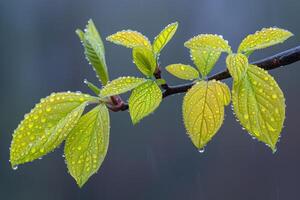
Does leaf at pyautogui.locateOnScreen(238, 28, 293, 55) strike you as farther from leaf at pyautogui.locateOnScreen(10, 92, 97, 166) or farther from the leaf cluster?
leaf at pyautogui.locateOnScreen(10, 92, 97, 166)

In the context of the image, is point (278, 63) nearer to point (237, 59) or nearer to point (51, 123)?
point (237, 59)

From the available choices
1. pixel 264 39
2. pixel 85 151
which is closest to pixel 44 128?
pixel 85 151

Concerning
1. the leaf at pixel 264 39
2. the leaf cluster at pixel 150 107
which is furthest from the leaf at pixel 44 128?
the leaf at pixel 264 39

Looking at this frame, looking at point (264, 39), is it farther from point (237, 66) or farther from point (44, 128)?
point (44, 128)

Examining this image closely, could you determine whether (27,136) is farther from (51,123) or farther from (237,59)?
(237,59)

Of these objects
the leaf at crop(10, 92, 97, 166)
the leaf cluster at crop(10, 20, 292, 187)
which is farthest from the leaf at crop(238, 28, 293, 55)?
the leaf at crop(10, 92, 97, 166)

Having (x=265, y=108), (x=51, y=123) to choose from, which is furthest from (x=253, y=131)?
(x=51, y=123)
